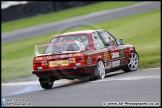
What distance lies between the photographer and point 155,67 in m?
15.6

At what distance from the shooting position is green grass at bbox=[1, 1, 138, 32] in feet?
120

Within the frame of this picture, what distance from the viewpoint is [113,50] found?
15.0 m

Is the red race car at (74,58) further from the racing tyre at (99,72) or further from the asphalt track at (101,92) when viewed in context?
the asphalt track at (101,92)

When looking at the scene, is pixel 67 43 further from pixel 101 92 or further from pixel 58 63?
pixel 101 92

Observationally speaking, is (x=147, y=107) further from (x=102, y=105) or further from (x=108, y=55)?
(x=108, y=55)

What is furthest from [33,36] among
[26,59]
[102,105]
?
[102,105]

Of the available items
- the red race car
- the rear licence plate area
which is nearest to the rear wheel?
the red race car

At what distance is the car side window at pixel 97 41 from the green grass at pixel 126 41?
2.15 meters

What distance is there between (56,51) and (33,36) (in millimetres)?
17767

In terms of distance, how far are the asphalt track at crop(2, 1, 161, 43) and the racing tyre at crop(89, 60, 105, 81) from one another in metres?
17.3

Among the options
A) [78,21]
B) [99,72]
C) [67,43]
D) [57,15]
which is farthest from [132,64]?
[57,15]

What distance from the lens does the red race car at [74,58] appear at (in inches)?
531

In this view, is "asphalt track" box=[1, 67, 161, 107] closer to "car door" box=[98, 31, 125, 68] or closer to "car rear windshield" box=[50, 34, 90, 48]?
"car door" box=[98, 31, 125, 68]

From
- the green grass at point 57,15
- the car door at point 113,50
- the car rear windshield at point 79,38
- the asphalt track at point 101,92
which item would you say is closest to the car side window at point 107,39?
the car door at point 113,50
